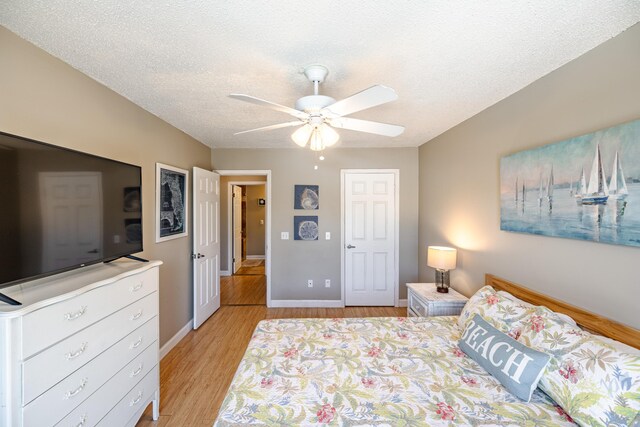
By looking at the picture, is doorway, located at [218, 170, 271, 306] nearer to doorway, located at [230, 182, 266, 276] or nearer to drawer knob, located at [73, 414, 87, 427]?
doorway, located at [230, 182, 266, 276]

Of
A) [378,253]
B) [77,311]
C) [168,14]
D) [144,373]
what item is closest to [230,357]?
[144,373]

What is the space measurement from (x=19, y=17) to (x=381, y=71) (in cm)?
194

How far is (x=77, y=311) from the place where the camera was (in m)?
1.30

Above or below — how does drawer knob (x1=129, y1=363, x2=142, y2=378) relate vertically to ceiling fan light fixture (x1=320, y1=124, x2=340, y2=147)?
below

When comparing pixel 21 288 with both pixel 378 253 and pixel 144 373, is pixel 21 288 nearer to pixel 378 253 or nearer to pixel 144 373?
pixel 144 373

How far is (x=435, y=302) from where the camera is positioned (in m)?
2.60

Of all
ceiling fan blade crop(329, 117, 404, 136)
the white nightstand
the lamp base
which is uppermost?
ceiling fan blade crop(329, 117, 404, 136)

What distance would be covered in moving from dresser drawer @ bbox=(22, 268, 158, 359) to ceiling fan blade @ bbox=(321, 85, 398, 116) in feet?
5.25

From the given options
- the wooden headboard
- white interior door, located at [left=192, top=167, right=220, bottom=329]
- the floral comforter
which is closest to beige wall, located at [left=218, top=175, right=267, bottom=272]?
white interior door, located at [left=192, top=167, right=220, bottom=329]

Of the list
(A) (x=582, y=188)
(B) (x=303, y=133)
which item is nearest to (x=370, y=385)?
(B) (x=303, y=133)

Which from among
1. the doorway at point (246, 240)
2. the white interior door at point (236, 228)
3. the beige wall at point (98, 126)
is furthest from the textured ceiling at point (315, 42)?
the white interior door at point (236, 228)

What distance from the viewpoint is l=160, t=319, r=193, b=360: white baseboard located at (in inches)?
109

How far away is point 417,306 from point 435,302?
363 millimetres

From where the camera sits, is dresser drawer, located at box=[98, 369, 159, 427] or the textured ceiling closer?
the textured ceiling
